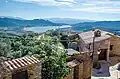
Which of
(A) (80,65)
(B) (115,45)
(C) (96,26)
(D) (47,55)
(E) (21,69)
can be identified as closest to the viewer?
(E) (21,69)

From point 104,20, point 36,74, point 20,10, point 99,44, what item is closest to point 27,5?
point 20,10

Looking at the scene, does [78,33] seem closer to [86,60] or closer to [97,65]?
[97,65]

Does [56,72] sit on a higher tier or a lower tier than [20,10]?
lower

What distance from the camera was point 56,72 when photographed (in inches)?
456

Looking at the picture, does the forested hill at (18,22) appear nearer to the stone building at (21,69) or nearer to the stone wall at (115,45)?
the stone wall at (115,45)

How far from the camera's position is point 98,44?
78.8 ft

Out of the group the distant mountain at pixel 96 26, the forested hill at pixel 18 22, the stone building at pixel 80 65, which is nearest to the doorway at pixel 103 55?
the distant mountain at pixel 96 26

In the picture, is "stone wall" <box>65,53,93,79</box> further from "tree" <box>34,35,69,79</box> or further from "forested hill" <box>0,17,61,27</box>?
"forested hill" <box>0,17,61,27</box>

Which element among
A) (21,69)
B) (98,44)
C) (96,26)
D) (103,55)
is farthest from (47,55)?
(96,26)

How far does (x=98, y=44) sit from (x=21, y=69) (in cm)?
1617

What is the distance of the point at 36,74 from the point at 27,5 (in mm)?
12381

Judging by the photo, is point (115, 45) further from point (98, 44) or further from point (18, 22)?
point (18, 22)

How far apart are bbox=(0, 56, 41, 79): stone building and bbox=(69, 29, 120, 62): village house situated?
539 inches

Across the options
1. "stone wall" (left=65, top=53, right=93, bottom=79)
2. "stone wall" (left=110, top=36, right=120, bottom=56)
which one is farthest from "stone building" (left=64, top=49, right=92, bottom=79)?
"stone wall" (left=110, top=36, right=120, bottom=56)
